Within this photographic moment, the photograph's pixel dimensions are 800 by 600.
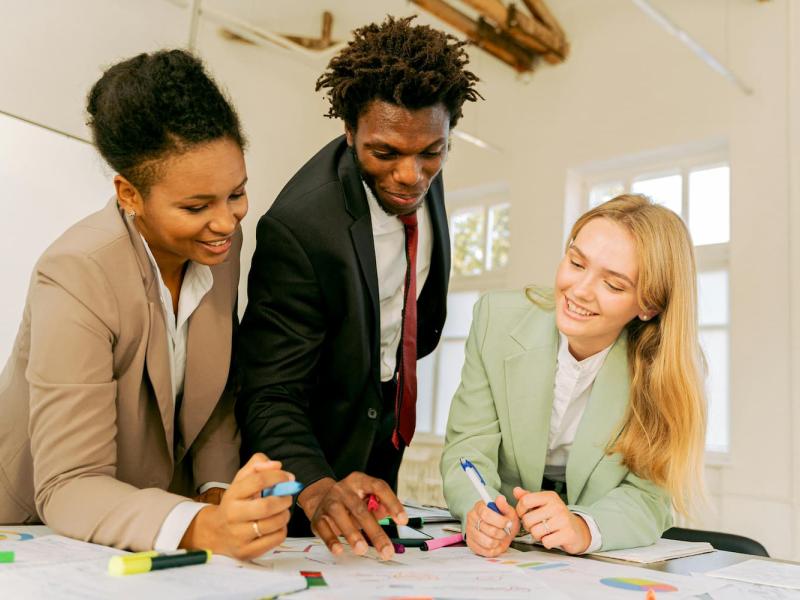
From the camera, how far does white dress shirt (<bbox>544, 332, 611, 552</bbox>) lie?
5.24 feet

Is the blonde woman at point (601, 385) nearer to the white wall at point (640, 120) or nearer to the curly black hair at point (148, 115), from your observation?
the curly black hair at point (148, 115)

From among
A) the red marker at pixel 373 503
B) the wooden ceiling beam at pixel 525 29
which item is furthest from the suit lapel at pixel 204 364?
the wooden ceiling beam at pixel 525 29

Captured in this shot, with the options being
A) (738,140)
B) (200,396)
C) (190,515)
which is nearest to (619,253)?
(200,396)

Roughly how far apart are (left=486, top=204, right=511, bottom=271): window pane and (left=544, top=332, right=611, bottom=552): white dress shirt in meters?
4.07

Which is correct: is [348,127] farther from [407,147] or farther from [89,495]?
[89,495]

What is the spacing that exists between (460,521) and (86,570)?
0.84 m

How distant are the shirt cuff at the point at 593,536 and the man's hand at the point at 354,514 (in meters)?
0.38

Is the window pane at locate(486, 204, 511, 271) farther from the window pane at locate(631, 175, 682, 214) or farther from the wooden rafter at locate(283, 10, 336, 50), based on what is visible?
the wooden rafter at locate(283, 10, 336, 50)

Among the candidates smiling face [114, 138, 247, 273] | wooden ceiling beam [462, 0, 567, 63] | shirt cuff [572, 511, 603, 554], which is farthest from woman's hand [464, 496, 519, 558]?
wooden ceiling beam [462, 0, 567, 63]

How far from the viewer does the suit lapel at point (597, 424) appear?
4.89 ft

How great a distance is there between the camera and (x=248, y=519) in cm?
92

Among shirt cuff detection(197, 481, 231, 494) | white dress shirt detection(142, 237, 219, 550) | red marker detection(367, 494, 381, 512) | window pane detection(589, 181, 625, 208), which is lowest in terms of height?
shirt cuff detection(197, 481, 231, 494)

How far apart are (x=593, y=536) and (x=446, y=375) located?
186 inches

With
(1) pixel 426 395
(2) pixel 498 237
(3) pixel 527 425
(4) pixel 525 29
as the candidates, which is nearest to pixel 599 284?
(3) pixel 527 425
